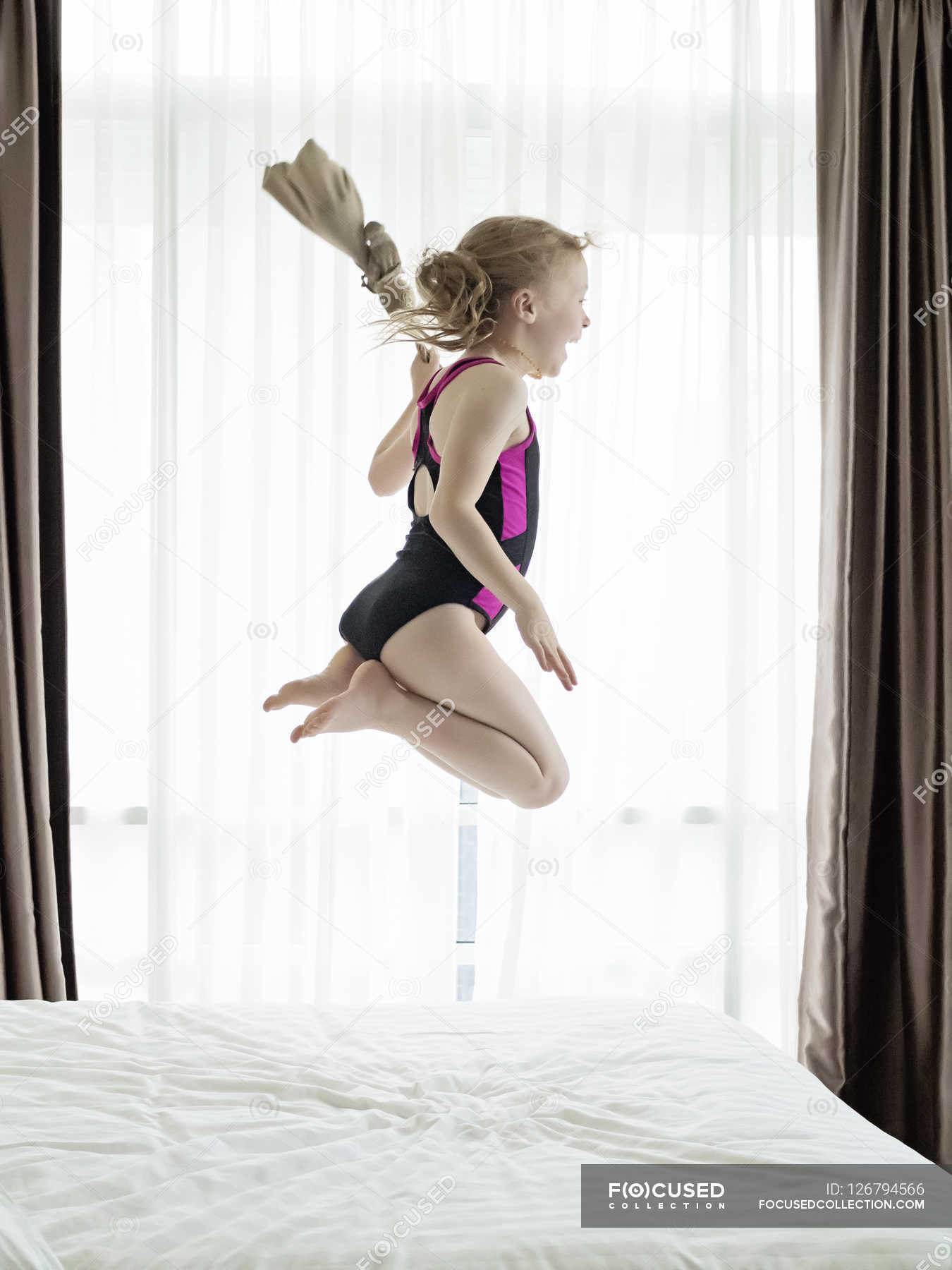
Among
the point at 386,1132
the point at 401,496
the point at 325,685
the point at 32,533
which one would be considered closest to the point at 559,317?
the point at 325,685

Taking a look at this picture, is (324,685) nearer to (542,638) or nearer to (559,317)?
(542,638)

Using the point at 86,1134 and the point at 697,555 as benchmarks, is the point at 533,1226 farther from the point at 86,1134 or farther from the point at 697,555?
the point at 697,555

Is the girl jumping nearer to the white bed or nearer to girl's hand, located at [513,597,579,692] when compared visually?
girl's hand, located at [513,597,579,692]

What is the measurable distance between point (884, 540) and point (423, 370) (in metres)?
2.09

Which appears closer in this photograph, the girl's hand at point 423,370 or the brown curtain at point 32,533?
the girl's hand at point 423,370

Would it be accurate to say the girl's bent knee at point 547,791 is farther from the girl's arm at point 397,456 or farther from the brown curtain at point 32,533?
the brown curtain at point 32,533

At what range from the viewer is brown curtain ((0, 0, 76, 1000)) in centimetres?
280

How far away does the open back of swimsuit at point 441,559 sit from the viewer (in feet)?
3.53

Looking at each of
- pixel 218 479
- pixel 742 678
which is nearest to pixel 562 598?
pixel 742 678

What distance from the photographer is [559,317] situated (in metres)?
1.08

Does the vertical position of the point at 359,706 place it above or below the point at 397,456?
below

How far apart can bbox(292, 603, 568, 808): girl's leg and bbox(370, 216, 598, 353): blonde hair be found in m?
0.27

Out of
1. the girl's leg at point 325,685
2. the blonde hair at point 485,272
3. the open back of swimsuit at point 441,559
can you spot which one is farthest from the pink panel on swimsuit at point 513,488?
the girl's leg at point 325,685

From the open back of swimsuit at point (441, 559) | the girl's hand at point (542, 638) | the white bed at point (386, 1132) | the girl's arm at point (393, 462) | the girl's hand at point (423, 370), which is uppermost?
the girl's hand at point (423, 370)
